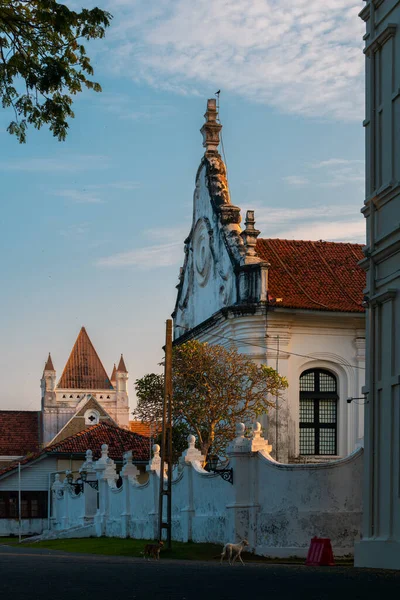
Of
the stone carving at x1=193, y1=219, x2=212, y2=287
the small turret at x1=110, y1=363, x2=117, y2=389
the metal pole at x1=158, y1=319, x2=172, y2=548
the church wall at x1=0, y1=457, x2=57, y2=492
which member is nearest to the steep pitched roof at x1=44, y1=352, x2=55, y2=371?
the small turret at x1=110, y1=363, x2=117, y2=389

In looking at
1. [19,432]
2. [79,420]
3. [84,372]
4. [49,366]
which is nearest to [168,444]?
[19,432]

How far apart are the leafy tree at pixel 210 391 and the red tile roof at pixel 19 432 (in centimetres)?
3682

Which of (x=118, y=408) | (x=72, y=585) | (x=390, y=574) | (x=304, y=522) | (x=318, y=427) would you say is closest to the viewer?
(x=72, y=585)

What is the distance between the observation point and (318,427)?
3953 centimetres

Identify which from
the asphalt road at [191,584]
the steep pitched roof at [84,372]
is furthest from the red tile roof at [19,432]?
the asphalt road at [191,584]

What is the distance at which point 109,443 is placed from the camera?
54781 mm

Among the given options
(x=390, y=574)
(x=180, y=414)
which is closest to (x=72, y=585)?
(x=390, y=574)

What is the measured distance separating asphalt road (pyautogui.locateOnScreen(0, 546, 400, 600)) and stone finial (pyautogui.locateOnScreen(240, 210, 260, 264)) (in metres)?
Answer: 23.8

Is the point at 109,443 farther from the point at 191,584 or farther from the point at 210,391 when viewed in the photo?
the point at 191,584

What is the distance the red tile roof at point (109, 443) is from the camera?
53781 millimetres

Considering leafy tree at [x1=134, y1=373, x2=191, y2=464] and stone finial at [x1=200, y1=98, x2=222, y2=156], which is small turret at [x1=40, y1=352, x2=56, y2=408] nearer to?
stone finial at [x1=200, y1=98, x2=222, y2=156]

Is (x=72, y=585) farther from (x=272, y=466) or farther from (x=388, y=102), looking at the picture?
(x=272, y=466)

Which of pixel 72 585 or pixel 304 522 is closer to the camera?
pixel 72 585

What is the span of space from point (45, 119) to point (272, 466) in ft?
44.2
